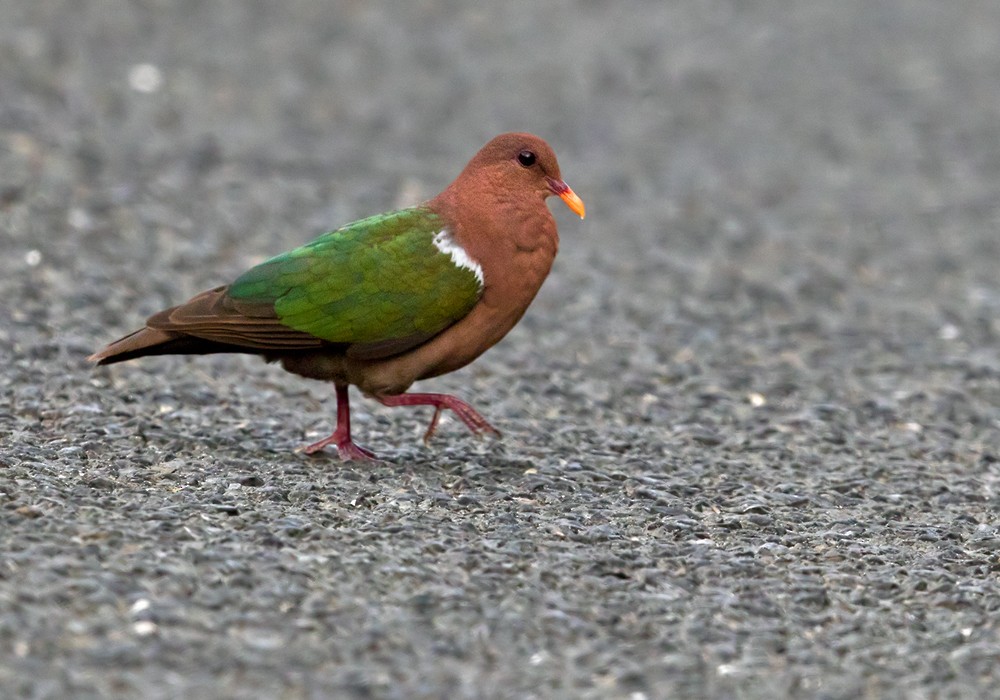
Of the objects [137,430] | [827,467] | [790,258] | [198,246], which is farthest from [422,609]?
[790,258]

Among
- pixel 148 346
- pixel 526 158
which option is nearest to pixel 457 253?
pixel 526 158

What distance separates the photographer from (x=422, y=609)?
550cm

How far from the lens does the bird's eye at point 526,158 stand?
7.39 metres

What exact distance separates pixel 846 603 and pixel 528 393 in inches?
132

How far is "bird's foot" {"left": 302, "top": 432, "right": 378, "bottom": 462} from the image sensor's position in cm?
733

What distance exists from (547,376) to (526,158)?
2235 mm

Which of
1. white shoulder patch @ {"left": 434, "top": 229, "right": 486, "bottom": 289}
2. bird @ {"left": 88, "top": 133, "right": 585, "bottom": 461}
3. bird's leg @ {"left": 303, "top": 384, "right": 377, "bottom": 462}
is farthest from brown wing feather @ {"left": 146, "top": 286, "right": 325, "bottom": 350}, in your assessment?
white shoulder patch @ {"left": 434, "top": 229, "right": 486, "bottom": 289}

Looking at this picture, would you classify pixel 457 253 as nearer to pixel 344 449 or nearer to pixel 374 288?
pixel 374 288

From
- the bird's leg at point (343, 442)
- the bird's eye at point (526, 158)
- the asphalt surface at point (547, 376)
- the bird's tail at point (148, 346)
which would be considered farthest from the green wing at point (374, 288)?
the asphalt surface at point (547, 376)

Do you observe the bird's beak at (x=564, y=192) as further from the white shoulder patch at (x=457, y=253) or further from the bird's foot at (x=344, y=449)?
the bird's foot at (x=344, y=449)

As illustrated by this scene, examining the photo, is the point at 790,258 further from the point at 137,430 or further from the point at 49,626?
the point at 49,626

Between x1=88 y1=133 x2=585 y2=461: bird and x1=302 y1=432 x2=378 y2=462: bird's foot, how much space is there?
0.5 inches

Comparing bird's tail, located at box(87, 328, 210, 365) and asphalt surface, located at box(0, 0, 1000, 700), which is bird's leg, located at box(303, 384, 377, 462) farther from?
bird's tail, located at box(87, 328, 210, 365)

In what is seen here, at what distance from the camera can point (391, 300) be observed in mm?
7031
